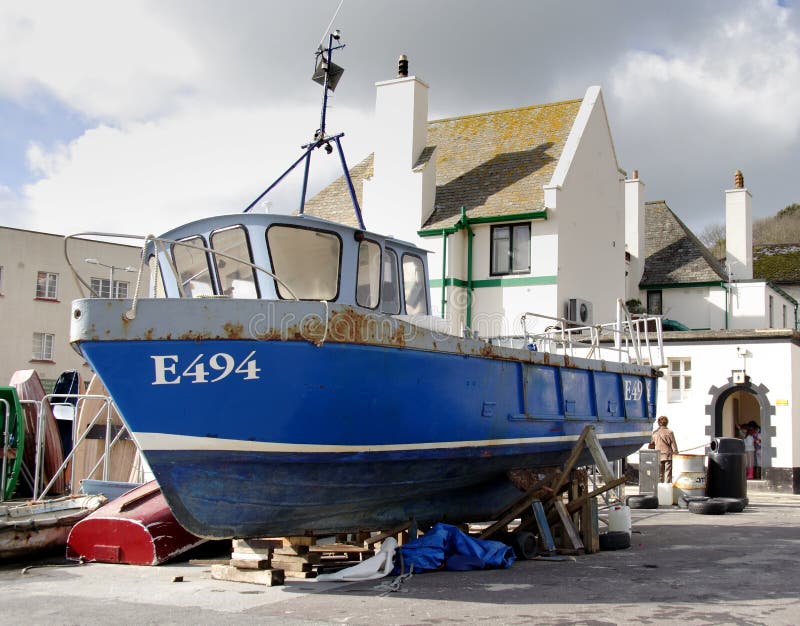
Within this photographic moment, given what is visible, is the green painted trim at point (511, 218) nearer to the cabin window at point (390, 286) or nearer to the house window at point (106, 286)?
the cabin window at point (390, 286)

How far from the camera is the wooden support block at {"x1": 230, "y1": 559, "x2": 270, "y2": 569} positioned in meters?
8.22

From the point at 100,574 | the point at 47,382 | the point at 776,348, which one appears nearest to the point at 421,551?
the point at 100,574

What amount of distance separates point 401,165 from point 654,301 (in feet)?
38.8

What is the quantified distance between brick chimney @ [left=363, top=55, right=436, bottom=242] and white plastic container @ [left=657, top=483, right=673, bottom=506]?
9384 millimetres

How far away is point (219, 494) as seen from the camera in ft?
25.1

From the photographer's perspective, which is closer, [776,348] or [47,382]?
[776,348]

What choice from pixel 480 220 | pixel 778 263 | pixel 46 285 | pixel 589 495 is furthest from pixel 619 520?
pixel 778 263

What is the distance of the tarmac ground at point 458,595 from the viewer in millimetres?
6789

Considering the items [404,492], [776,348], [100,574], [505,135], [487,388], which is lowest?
[100,574]

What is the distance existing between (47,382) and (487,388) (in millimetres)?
30209

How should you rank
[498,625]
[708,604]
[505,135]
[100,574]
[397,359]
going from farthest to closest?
[505,135] → [100,574] → [397,359] → [708,604] → [498,625]

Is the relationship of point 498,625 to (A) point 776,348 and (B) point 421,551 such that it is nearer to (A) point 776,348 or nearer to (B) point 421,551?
(B) point 421,551

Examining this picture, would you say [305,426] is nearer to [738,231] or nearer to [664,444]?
[664,444]

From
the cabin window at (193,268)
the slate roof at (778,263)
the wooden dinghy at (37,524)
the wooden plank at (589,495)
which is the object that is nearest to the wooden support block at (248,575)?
the wooden dinghy at (37,524)
